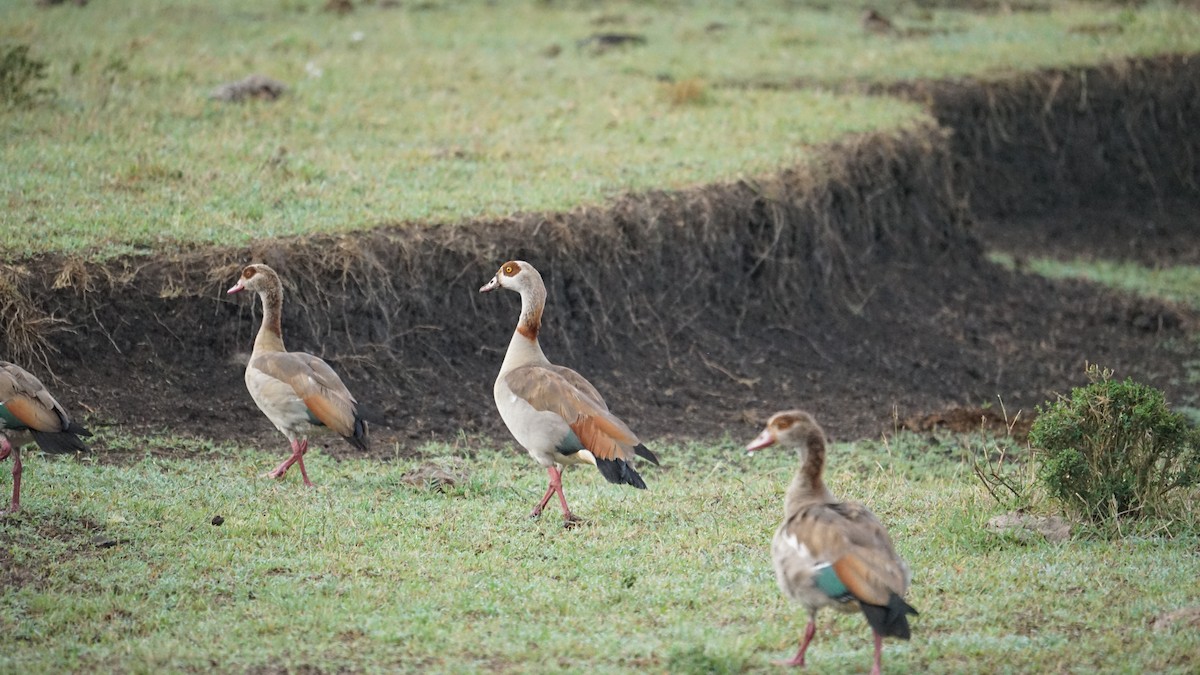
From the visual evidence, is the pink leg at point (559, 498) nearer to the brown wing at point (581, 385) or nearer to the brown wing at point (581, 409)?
the brown wing at point (581, 409)

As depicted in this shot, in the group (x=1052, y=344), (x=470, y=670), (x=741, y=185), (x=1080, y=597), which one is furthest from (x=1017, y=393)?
(x=470, y=670)

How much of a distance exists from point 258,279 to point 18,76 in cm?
715

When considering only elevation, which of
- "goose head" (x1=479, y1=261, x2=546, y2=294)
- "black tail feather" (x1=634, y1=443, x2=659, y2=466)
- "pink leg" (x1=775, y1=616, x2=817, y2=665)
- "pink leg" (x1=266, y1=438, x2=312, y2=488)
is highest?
"goose head" (x1=479, y1=261, x2=546, y2=294)

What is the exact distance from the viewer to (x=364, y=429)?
32.3 feet

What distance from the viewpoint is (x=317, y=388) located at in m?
9.62

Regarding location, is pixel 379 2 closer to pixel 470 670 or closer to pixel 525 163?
pixel 525 163

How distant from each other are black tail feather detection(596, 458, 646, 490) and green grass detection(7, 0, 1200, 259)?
178 inches

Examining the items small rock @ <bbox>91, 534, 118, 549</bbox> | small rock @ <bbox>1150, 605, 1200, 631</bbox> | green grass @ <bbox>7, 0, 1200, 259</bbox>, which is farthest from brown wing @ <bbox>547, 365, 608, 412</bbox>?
green grass @ <bbox>7, 0, 1200, 259</bbox>

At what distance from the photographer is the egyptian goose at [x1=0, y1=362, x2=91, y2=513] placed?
838 cm

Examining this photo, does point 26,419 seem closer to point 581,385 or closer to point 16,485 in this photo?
point 16,485

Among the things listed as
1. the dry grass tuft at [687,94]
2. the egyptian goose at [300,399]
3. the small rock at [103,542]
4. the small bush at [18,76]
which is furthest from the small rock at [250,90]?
the small rock at [103,542]

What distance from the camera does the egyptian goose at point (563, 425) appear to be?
8.77 meters

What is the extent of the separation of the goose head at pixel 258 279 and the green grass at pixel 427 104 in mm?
1457

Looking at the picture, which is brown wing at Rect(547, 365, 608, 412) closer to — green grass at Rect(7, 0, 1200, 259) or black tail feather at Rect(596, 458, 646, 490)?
black tail feather at Rect(596, 458, 646, 490)
